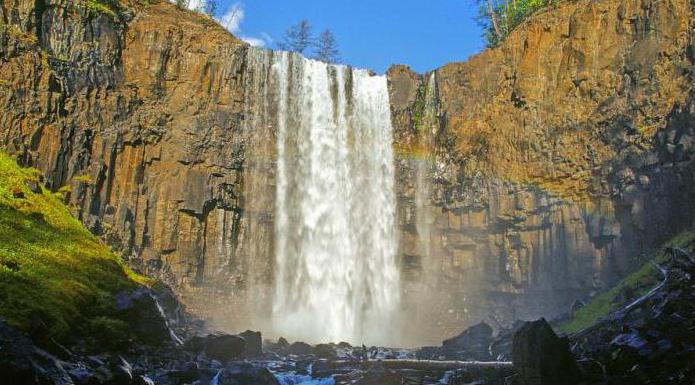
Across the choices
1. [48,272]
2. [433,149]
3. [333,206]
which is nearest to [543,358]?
[48,272]

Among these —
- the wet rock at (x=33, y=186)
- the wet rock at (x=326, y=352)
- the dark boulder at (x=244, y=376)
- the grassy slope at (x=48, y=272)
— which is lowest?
the wet rock at (x=326, y=352)

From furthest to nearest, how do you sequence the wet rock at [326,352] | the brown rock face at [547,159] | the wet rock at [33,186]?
the brown rock face at [547,159]
the wet rock at [326,352]
the wet rock at [33,186]

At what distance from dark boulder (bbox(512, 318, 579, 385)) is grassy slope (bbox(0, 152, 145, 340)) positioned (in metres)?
8.90

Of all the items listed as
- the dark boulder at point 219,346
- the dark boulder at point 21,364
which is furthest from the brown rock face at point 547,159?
the dark boulder at point 21,364

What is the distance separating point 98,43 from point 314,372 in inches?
776

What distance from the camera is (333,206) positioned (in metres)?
32.2

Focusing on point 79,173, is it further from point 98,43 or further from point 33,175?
point 98,43

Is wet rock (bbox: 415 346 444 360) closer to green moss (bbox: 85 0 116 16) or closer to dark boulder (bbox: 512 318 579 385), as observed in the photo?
dark boulder (bbox: 512 318 579 385)

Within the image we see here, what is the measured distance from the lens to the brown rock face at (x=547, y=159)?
24.6m

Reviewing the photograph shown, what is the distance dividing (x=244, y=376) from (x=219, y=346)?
132 inches

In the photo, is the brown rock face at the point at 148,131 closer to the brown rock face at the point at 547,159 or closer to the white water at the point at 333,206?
the white water at the point at 333,206

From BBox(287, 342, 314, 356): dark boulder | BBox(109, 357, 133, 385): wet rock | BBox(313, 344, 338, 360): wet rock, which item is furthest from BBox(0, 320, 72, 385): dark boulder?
BBox(287, 342, 314, 356): dark boulder

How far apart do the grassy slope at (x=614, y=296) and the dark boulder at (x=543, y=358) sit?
21.5 ft

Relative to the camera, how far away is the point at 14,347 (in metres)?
7.20
